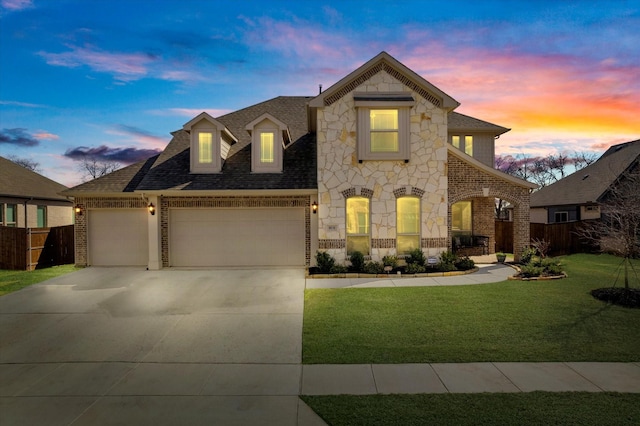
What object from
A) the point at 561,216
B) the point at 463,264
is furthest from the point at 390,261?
the point at 561,216

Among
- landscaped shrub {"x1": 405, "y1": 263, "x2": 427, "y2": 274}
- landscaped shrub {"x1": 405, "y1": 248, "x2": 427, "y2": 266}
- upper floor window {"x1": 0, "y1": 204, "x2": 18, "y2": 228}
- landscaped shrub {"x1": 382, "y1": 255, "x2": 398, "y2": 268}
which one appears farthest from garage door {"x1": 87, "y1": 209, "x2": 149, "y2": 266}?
landscaped shrub {"x1": 405, "y1": 248, "x2": 427, "y2": 266}

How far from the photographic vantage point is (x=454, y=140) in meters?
18.7

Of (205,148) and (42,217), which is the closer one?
(205,148)

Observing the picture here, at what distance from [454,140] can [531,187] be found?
5.61m

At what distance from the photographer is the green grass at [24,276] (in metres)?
11.2

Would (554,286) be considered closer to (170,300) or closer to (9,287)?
(170,300)

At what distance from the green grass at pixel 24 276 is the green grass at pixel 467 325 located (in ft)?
31.9

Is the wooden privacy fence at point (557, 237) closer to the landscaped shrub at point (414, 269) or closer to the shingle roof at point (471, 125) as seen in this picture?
the shingle roof at point (471, 125)

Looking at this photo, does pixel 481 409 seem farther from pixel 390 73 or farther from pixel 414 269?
pixel 390 73

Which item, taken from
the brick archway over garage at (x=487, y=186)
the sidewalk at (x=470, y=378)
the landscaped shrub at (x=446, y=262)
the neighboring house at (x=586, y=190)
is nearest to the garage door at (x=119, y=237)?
the sidewalk at (x=470, y=378)

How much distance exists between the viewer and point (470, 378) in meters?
4.98

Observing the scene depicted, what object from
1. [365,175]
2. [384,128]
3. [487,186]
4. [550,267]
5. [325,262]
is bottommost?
[550,267]

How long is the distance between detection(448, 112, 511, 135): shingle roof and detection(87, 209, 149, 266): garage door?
51.9 ft

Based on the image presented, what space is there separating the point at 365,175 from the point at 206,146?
22.3ft
